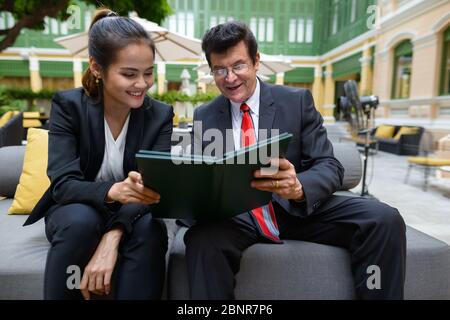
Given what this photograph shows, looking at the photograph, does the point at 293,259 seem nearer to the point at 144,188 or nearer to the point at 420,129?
the point at 144,188

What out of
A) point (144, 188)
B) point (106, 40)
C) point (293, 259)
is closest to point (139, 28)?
point (106, 40)

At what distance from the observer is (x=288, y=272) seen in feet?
4.40

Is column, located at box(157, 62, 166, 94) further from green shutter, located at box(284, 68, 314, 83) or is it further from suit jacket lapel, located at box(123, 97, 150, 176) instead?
suit jacket lapel, located at box(123, 97, 150, 176)

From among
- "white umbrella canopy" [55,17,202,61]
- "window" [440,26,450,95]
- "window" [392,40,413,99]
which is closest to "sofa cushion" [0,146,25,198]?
"white umbrella canopy" [55,17,202,61]

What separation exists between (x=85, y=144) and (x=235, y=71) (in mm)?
714

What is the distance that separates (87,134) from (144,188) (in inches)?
17.7

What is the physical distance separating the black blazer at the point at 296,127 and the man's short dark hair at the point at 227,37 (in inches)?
9.0

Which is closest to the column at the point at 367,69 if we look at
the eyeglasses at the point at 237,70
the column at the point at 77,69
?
the eyeglasses at the point at 237,70

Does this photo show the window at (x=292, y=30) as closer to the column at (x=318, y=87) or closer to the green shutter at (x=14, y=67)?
the column at (x=318, y=87)

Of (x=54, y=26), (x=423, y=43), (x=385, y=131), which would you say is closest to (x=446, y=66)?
(x=423, y=43)

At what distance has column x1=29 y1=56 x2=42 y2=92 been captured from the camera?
49.7ft

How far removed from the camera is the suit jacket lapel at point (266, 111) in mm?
1537

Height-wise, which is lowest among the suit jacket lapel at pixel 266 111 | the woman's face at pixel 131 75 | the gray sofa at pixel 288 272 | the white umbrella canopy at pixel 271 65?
the gray sofa at pixel 288 272

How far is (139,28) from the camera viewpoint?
4.32ft
